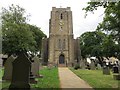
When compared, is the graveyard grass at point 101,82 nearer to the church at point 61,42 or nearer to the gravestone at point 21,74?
the gravestone at point 21,74

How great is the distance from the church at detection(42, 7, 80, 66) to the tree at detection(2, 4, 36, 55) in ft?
60.2

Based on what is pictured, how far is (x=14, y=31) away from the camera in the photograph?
122ft

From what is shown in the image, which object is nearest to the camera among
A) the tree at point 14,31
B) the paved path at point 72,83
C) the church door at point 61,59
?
the paved path at point 72,83

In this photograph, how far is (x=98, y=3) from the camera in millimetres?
12836

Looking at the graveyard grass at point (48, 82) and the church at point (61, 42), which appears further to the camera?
the church at point (61, 42)

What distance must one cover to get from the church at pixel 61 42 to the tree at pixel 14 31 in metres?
18.4

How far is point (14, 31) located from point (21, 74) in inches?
1091

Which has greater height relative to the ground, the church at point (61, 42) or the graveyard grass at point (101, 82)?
the church at point (61, 42)

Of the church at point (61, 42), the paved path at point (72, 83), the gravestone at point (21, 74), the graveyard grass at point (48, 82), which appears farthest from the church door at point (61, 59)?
the gravestone at point (21, 74)

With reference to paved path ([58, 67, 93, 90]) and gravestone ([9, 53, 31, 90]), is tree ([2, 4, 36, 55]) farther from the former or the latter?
gravestone ([9, 53, 31, 90])

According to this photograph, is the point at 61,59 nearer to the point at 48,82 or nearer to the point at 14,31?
the point at 14,31

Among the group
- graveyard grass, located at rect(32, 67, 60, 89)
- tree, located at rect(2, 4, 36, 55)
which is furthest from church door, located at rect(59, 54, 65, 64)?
graveyard grass, located at rect(32, 67, 60, 89)

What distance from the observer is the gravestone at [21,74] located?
984cm

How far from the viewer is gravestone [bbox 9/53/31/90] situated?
32.3 ft
